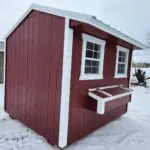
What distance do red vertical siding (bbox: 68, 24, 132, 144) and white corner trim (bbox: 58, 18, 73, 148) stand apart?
5.2 inches

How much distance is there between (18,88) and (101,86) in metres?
2.16

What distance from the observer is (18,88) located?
407 centimetres

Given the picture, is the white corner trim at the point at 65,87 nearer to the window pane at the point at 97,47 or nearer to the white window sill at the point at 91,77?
the white window sill at the point at 91,77

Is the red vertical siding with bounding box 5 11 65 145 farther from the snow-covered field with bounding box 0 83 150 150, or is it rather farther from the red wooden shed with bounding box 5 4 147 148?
the snow-covered field with bounding box 0 83 150 150

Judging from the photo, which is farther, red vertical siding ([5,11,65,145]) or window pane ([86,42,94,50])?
window pane ([86,42,94,50])

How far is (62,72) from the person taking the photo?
2787mm

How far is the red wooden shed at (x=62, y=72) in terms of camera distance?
9.19 feet

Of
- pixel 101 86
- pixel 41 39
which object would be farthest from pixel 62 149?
pixel 41 39

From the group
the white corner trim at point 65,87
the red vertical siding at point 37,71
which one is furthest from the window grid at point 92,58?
the red vertical siding at point 37,71

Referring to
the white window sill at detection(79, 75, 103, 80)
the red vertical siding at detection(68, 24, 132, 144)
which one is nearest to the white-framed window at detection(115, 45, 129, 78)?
the red vertical siding at detection(68, 24, 132, 144)

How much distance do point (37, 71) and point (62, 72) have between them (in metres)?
0.85

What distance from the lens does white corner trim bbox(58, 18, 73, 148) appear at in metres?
2.70

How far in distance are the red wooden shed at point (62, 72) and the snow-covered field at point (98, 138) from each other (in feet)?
0.55

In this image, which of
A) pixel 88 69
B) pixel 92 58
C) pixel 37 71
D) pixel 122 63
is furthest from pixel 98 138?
pixel 122 63
